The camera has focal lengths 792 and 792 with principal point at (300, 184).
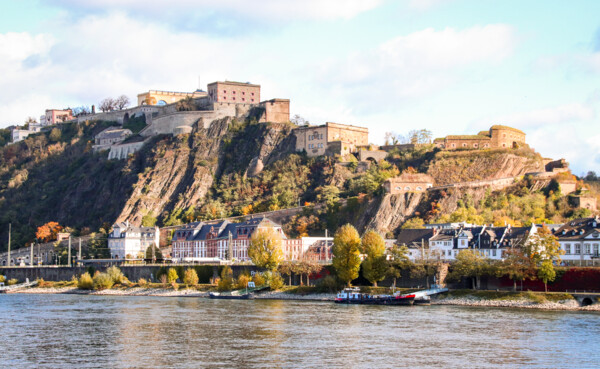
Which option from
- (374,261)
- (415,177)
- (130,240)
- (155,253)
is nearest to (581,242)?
(374,261)

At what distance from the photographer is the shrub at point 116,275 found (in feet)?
325

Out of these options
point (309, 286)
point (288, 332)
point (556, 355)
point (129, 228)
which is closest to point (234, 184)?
point (129, 228)

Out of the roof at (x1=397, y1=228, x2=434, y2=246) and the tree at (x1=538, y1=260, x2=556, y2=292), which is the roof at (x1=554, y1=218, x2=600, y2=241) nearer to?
the tree at (x1=538, y1=260, x2=556, y2=292)

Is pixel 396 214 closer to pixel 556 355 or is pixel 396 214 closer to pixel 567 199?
pixel 567 199

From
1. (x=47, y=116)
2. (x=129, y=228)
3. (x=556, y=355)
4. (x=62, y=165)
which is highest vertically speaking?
(x=47, y=116)

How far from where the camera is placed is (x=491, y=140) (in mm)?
118250

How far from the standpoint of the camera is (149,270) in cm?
10075

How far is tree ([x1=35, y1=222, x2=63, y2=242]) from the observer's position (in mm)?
132500

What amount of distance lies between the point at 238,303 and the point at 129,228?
4665 centimetres

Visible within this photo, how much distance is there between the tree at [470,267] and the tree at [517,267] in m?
1.91

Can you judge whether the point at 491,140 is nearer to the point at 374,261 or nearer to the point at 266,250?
the point at 374,261

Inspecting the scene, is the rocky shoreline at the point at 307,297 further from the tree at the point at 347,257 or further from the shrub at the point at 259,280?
the tree at the point at 347,257

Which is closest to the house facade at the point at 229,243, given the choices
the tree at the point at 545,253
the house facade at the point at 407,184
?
the house facade at the point at 407,184

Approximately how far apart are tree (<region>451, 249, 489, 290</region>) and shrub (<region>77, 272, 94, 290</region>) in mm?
46763
